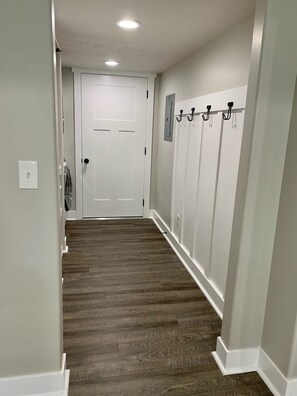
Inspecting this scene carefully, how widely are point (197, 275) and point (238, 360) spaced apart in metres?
1.10

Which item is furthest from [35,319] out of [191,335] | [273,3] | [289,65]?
[273,3]

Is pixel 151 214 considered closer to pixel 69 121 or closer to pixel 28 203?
pixel 69 121

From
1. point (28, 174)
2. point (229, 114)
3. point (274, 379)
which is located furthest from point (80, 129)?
point (274, 379)

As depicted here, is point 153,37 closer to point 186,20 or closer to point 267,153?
point 186,20

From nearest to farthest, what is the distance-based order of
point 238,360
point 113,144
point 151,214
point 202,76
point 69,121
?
1. point 238,360
2. point 202,76
3. point 69,121
4. point 113,144
5. point 151,214

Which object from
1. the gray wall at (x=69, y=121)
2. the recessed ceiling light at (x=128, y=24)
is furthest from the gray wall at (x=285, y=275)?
the gray wall at (x=69, y=121)

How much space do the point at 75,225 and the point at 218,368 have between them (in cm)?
292

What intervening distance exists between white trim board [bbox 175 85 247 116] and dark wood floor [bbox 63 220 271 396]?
1.61 meters

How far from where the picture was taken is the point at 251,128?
157 cm

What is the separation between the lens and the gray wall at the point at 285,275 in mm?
1569

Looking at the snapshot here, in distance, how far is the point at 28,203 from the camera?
1410 millimetres

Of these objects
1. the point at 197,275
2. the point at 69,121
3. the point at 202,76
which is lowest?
the point at 197,275

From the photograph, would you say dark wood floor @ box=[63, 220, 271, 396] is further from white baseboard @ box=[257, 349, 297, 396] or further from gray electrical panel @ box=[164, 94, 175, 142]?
gray electrical panel @ box=[164, 94, 175, 142]

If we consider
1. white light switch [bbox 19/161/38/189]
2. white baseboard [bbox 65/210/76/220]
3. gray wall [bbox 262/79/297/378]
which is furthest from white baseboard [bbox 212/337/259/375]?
white baseboard [bbox 65/210/76/220]
